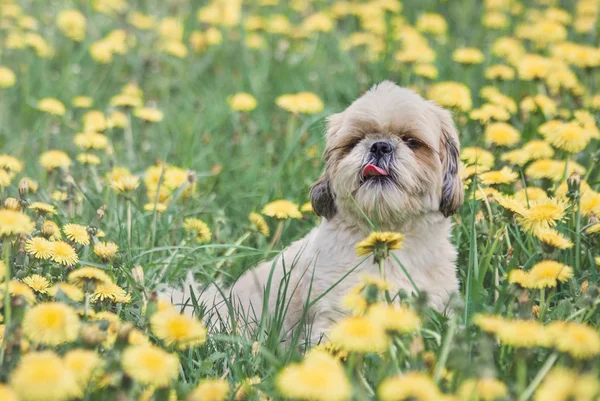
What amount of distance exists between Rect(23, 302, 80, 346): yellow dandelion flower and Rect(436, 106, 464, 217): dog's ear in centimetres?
168

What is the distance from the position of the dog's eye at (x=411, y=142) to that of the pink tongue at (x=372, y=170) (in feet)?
0.69

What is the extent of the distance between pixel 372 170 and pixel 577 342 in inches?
52.1

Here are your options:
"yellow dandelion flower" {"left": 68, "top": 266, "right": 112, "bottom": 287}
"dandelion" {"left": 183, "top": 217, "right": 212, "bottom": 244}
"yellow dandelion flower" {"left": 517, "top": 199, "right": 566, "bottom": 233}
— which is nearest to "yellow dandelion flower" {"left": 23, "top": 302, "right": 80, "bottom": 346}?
"yellow dandelion flower" {"left": 68, "top": 266, "right": 112, "bottom": 287}

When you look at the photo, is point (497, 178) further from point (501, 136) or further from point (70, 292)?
point (70, 292)

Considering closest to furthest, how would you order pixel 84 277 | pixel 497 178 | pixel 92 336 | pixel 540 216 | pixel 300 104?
pixel 92 336 → pixel 84 277 → pixel 540 216 → pixel 497 178 → pixel 300 104

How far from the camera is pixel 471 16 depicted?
24.1 ft

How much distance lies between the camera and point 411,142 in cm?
346

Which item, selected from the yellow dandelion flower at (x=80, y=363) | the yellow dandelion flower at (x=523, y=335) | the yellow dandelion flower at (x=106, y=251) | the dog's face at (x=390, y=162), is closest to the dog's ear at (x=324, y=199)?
the dog's face at (x=390, y=162)

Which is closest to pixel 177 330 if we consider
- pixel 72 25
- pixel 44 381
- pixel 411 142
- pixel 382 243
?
pixel 44 381

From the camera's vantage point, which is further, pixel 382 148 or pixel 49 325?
pixel 382 148

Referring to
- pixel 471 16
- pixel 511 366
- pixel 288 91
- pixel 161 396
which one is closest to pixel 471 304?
pixel 511 366

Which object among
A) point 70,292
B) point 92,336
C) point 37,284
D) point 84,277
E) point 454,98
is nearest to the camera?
point 92,336

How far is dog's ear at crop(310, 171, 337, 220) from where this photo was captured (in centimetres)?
354

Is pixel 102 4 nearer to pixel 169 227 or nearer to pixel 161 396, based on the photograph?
pixel 169 227
